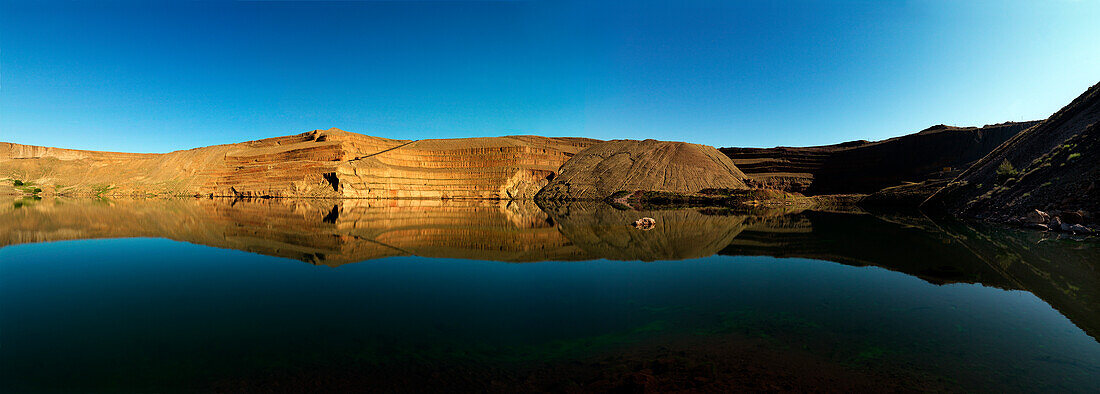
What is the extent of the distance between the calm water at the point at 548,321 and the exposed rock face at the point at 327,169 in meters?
63.0


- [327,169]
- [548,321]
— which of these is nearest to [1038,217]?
[548,321]

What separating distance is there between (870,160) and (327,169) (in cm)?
10363

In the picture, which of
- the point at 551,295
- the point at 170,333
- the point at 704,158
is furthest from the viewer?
the point at 704,158

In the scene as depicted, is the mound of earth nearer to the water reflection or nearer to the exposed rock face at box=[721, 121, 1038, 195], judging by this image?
the water reflection

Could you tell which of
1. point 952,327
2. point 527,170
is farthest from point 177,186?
point 952,327

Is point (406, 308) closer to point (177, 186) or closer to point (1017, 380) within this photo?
point (1017, 380)

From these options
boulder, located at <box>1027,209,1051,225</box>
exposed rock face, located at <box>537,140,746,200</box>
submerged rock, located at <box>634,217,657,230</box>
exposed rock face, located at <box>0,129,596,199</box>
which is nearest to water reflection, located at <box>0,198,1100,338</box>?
boulder, located at <box>1027,209,1051,225</box>

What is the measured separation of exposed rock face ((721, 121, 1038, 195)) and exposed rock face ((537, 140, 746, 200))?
1021cm

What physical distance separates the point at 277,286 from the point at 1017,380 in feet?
36.6

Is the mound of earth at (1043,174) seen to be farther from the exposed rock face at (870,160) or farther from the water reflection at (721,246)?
the exposed rock face at (870,160)

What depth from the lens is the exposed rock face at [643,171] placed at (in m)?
68.7

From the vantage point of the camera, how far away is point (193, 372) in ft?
14.1

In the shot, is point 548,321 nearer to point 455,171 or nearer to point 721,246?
point 721,246

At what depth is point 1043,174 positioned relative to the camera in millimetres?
20938
